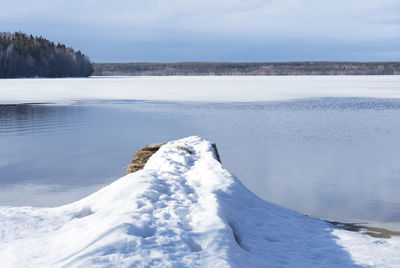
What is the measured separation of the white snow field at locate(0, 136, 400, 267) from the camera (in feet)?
14.0

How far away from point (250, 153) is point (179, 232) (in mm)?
8456

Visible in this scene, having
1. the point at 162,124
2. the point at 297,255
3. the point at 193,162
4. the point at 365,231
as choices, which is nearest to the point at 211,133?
the point at 162,124

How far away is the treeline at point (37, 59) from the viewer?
110 m

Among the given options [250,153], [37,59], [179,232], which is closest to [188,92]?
[250,153]

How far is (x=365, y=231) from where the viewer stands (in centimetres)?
670

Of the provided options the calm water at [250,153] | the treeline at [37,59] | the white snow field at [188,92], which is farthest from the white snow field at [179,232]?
the treeline at [37,59]

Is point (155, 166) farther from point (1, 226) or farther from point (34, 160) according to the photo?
point (34, 160)

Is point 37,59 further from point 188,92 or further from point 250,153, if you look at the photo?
point 250,153

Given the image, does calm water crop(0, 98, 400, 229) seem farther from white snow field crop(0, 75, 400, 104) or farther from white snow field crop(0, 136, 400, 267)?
white snow field crop(0, 75, 400, 104)

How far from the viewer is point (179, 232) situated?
4773 millimetres

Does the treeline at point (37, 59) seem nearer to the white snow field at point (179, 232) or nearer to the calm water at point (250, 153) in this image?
the calm water at point (250, 153)

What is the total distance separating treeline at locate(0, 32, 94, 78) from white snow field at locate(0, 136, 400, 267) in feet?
367

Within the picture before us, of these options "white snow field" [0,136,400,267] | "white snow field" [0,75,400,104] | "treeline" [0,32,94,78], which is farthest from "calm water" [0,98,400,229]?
"treeline" [0,32,94,78]

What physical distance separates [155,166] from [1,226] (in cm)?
286
